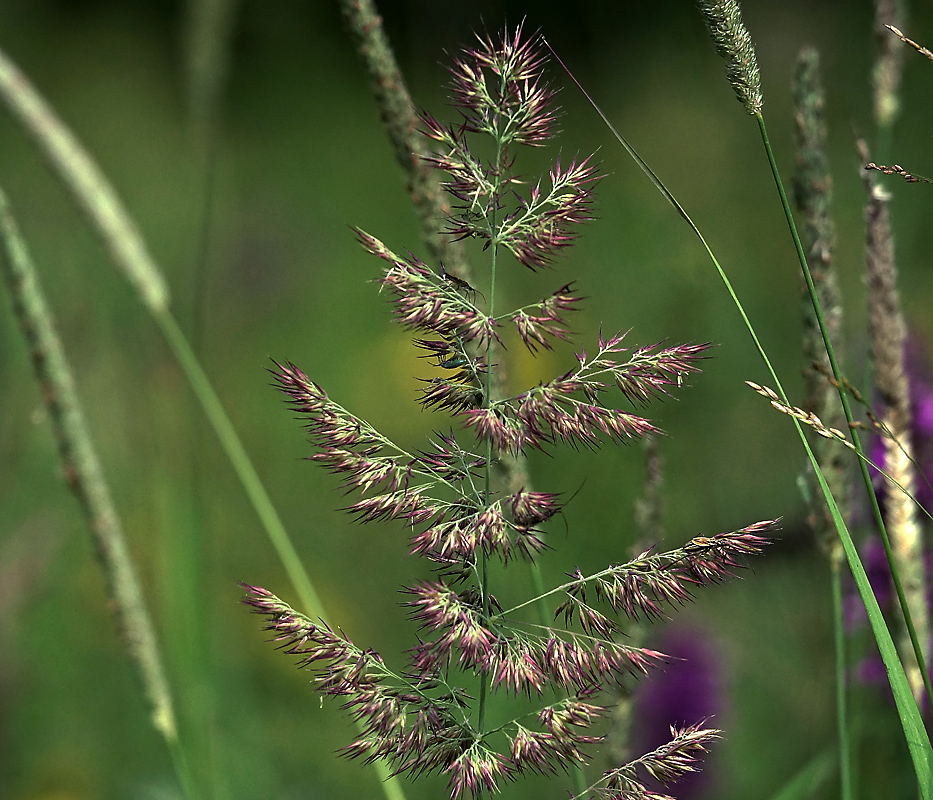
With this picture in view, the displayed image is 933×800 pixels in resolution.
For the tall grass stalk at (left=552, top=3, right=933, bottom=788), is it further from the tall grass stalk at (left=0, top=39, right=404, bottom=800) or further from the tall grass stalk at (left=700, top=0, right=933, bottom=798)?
the tall grass stalk at (left=0, top=39, right=404, bottom=800)

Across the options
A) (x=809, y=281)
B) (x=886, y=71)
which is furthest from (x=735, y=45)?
(x=886, y=71)

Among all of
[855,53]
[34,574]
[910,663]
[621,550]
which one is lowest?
[621,550]

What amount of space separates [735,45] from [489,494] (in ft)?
0.67

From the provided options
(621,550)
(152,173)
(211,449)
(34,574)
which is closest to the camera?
(34,574)

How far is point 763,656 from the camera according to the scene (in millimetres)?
1324

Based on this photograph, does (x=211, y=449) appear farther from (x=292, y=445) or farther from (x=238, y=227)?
(x=238, y=227)

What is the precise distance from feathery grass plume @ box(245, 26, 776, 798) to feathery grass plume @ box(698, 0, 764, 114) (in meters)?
0.08

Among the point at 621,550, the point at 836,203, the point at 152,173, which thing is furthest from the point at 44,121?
the point at 152,173

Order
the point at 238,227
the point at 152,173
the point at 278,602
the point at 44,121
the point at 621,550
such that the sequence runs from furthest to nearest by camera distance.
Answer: the point at 152,173
the point at 238,227
the point at 621,550
the point at 44,121
the point at 278,602

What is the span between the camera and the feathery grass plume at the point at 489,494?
32 cm

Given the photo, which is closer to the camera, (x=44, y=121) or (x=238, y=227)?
(x=44, y=121)

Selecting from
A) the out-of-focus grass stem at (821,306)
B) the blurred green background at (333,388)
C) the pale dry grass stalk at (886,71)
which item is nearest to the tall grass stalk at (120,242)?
the blurred green background at (333,388)

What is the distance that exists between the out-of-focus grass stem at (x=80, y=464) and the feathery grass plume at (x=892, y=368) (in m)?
0.45

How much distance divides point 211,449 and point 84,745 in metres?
0.73
